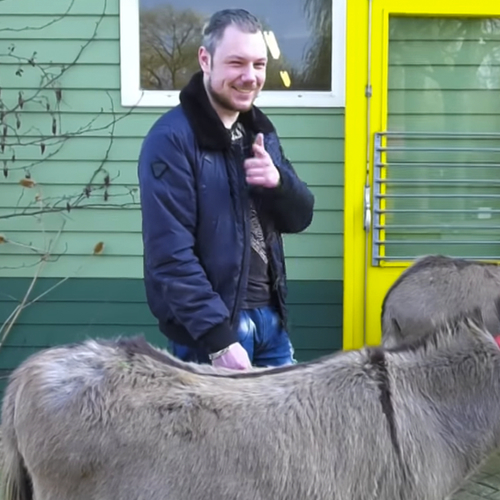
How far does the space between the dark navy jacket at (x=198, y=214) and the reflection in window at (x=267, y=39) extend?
253cm

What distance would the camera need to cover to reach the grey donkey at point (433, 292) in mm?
3613

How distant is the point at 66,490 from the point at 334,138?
11.6 feet

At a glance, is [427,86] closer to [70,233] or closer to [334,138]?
[334,138]

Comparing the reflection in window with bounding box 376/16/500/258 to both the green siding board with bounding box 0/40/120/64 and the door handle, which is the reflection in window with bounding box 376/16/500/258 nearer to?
the door handle

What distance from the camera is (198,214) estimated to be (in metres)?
2.33

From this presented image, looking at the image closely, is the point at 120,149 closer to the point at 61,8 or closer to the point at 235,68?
the point at 61,8

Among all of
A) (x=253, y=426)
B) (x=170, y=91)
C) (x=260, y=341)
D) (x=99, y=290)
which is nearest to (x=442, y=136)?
(x=170, y=91)

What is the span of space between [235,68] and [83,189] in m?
2.83

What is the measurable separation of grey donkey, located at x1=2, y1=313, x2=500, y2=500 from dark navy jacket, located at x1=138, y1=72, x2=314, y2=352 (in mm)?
421

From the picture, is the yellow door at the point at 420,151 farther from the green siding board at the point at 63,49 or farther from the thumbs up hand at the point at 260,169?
the thumbs up hand at the point at 260,169

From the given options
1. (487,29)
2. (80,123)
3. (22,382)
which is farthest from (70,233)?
(22,382)

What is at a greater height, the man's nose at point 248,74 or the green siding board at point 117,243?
the man's nose at point 248,74

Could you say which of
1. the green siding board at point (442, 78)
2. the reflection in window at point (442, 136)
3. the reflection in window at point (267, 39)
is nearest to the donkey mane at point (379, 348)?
the reflection in window at point (442, 136)

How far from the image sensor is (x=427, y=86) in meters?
4.72
